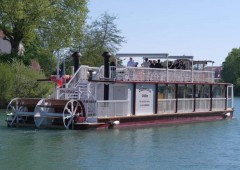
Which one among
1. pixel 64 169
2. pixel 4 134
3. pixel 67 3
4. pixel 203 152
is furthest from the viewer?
pixel 67 3

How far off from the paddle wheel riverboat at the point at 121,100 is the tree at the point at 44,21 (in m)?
16.8

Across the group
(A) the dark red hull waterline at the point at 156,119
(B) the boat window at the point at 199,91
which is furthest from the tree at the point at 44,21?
(A) the dark red hull waterline at the point at 156,119

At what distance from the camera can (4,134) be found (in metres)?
28.2

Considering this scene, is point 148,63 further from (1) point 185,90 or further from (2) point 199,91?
(2) point 199,91

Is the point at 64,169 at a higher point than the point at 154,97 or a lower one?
lower

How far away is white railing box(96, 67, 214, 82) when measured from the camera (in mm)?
32656

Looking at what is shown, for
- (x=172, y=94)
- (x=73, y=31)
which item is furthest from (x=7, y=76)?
(x=172, y=94)

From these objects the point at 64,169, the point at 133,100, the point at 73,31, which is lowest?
the point at 64,169

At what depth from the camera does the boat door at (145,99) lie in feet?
111

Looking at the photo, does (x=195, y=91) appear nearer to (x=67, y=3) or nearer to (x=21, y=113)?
(x=21, y=113)

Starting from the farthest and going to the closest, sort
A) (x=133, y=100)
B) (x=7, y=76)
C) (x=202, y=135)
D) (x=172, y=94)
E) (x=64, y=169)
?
(x=7, y=76)
(x=172, y=94)
(x=133, y=100)
(x=202, y=135)
(x=64, y=169)

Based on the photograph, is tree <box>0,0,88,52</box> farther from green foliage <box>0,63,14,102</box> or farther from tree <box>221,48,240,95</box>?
tree <box>221,48,240,95</box>

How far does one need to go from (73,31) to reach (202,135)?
27.5 meters

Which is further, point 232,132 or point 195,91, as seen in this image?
point 195,91
